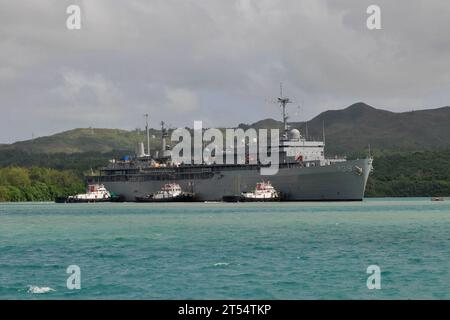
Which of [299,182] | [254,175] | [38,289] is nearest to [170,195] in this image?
[254,175]

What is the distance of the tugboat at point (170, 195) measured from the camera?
147 meters

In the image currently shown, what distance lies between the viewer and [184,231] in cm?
5991

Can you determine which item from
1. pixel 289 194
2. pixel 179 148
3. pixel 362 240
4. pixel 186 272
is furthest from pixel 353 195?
pixel 186 272

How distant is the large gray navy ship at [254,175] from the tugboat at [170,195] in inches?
59.3

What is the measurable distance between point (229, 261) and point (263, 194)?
90.9m

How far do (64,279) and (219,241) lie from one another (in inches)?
682

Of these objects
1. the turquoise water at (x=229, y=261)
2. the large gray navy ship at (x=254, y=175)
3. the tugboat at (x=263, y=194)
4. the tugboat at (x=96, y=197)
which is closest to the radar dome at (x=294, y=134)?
the large gray navy ship at (x=254, y=175)

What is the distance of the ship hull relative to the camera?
123 meters

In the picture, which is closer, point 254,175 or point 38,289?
point 38,289

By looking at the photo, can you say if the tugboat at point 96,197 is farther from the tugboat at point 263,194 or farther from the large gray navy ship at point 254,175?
the tugboat at point 263,194

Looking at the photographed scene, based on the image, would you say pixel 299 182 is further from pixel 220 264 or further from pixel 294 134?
pixel 220 264

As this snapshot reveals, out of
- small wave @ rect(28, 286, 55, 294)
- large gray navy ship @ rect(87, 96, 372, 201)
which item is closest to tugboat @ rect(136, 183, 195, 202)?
large gray navy ship @ rect(87, 96, 372, 201)

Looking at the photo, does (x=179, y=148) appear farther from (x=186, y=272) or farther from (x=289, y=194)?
(x=186, y=272)

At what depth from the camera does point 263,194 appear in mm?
130500
